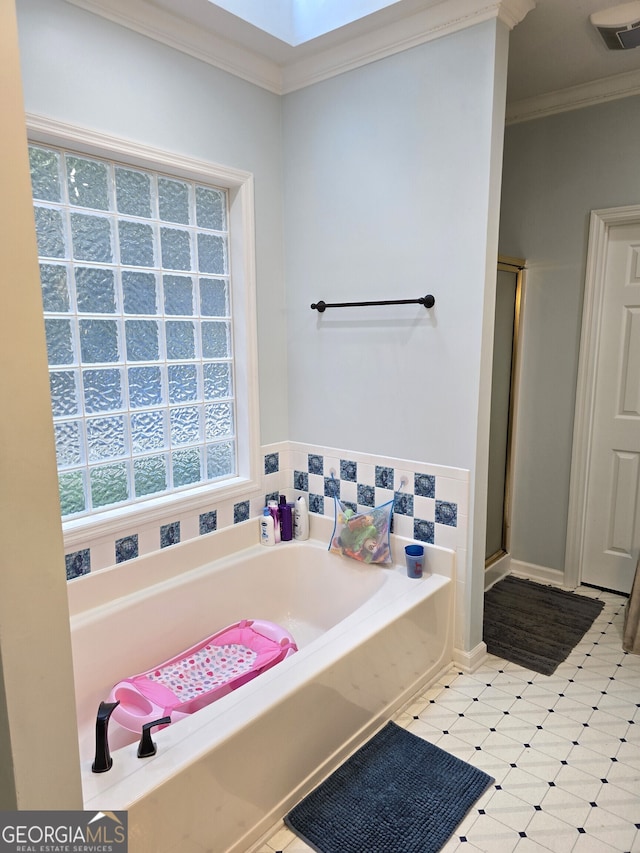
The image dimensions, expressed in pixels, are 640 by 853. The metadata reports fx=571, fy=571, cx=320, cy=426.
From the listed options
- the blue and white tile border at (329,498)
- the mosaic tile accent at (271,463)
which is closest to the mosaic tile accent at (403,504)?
the blue and white tile border at (329,498)

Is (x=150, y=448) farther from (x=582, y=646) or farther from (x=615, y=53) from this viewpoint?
(x=615, y=53)

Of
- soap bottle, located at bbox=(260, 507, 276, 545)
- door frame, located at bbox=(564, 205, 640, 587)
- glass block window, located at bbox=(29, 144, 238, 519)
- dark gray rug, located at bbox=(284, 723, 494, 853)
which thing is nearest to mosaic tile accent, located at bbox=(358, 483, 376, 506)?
soap bottle, located at bbox=(260, 507, 276, 545)

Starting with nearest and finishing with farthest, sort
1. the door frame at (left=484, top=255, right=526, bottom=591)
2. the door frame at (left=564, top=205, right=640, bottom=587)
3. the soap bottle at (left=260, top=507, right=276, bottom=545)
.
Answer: the soap bottle at (left=260, top=507, right=276, bottom=545) → the door frame at (left=564, top=205, right=640, bottom=587) → the door frame at (left=484, top=255, right=526, bottom=591)

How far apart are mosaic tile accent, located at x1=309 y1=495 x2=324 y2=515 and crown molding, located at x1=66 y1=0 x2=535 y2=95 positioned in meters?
1.90

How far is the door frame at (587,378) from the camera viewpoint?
2846 mm

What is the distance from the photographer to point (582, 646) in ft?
8.50

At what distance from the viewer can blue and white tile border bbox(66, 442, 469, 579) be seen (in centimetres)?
223

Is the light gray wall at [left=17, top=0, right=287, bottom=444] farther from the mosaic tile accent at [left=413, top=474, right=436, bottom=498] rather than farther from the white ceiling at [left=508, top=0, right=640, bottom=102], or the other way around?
the white ceiling at [left=508, top=0, right=640, bottom=102]

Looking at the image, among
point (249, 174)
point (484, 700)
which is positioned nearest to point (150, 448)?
point (249, 174)

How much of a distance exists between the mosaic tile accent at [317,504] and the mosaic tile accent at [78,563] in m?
1.10

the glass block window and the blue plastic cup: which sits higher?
the glass block window

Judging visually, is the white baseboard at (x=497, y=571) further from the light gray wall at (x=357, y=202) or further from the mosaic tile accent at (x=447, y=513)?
the mosaic tile accent at (x=447, y=513)

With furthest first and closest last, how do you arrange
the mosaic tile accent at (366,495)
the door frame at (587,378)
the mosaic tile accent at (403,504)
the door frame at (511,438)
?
the door frame at (511,438)
the door frame at (587,378)
the mosaic tile accent at (366,495)
the mosaic tile accent at (403,504)

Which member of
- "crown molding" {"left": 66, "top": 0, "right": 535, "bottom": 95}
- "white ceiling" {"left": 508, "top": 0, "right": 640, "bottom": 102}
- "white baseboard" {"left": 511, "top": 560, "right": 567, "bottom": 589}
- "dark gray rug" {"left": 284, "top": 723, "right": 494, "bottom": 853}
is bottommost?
"dark gray rug" {"left": 284, "top": 723, "right": 494, "bottom": 853}
